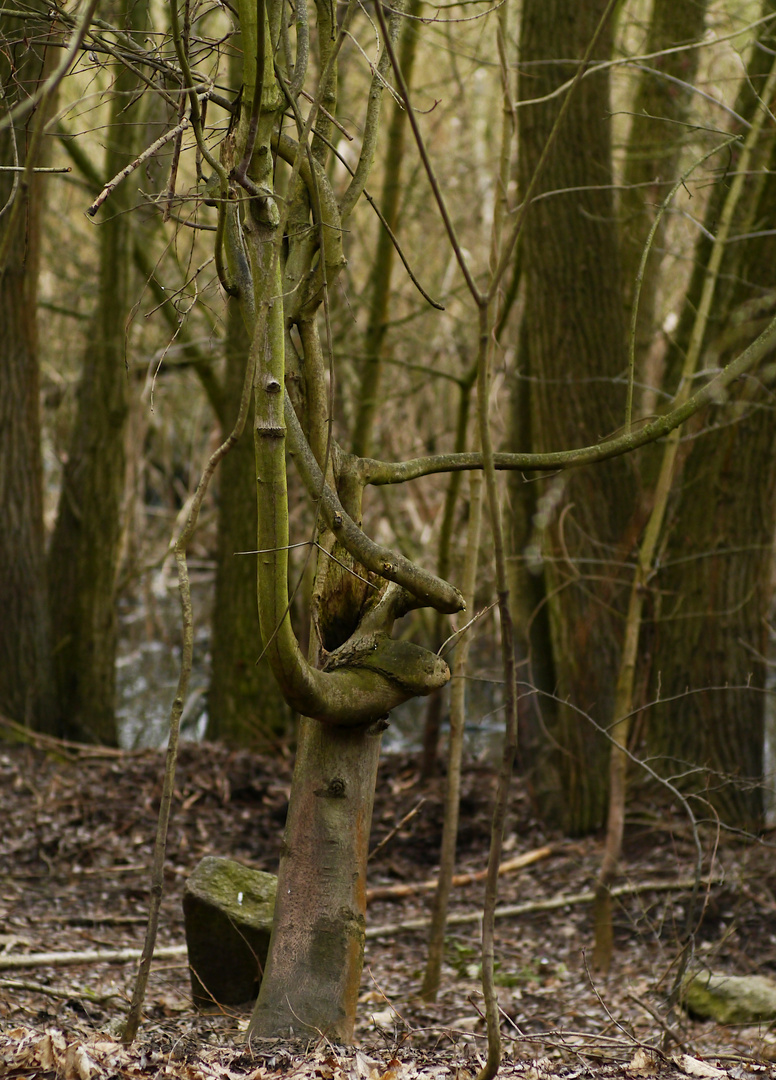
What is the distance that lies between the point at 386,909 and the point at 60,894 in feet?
5.59

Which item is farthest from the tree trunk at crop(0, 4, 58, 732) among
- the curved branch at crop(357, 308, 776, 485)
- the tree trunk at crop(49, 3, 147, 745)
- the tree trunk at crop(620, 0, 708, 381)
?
the curved branch at crop(357, 308, 776, 485)

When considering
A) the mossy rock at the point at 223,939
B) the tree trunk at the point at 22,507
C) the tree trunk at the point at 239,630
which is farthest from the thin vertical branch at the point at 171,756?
the tree trunk at the point at 239,630

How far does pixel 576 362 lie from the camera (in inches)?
232

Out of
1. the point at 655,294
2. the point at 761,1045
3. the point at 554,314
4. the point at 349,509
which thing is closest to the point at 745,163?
the point at 554,314

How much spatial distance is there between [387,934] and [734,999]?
168 cm

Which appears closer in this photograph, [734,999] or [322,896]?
[322,896]

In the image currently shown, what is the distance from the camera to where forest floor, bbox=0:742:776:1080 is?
2680mm

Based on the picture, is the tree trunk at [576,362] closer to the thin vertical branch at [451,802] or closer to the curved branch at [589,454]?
the thin vertical branch at [451,802]

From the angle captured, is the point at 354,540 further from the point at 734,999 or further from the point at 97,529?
the point at 97,529

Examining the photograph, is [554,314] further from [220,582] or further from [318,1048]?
[318,1048]

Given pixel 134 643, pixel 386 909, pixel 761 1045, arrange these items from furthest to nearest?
1. pixel 134 643
2. pixel 386 909
3. pixel 761 1045

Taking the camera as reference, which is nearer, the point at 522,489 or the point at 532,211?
the point at 532,211

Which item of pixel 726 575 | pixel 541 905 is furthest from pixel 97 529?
pixel 726 575

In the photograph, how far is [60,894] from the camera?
4.93m
